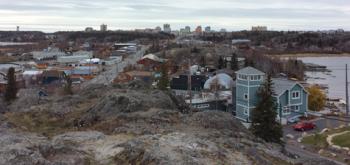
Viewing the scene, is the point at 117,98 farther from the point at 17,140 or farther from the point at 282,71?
the point at 282,71

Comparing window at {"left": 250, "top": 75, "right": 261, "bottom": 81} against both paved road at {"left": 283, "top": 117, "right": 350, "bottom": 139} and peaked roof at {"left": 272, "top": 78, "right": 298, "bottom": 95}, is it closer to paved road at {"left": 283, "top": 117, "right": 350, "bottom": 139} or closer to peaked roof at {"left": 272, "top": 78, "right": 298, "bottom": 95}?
peaked roof at {"left": 272, "top": 78, "right": 298, "bottom": 95}

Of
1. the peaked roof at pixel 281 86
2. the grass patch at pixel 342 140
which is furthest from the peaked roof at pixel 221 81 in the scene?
the grass patch at pixel 342 140

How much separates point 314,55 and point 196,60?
47.3m

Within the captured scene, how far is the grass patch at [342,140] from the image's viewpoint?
17.5m

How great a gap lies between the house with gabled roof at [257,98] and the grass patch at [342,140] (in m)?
3.75

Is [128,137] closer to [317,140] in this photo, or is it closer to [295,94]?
[317,140]

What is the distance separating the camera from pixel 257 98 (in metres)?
22.2

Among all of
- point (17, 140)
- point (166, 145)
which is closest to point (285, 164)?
point (166, 145)

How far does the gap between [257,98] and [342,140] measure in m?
5.22

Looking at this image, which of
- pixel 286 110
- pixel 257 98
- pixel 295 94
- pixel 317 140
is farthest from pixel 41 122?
pixel 295 94

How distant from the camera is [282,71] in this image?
4791 centimetres

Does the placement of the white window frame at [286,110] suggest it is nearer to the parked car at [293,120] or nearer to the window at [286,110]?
the window at [286,110]

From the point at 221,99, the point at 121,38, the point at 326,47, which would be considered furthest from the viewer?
the point at 121,38

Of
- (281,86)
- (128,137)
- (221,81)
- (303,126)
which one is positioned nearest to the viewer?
(128,137)
